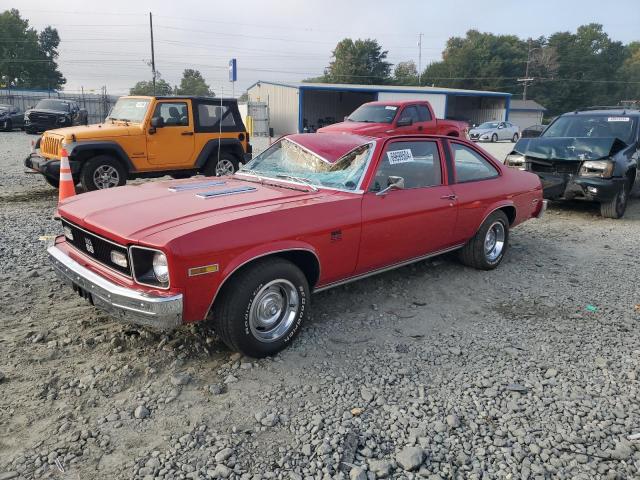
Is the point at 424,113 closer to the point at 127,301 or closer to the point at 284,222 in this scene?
the point at 284,222

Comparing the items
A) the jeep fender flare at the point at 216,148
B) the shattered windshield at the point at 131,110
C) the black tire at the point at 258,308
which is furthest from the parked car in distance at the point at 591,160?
the shattered windshield at the point at 131,110

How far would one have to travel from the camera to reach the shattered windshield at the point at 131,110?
9.22 m

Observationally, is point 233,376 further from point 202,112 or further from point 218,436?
point 202,112

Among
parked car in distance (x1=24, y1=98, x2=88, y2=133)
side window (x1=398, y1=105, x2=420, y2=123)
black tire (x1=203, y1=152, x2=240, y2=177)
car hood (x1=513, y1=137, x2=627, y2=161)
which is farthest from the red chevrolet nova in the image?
parked car in distance (x1=24, y1=98, x2=88, y2=133)

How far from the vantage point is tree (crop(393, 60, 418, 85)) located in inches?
3312

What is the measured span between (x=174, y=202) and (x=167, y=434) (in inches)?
66.6

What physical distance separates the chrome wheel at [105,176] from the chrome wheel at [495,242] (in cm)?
628

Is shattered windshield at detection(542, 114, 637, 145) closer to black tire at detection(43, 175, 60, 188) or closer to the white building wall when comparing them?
black tire at detection(43, 175, 60, 188)

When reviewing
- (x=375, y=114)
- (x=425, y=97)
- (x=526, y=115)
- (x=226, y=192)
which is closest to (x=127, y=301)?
(x=226, y=192)

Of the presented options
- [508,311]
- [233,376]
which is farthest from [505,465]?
[508,311]

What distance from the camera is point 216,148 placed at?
991 centimetres

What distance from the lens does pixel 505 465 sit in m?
2.54

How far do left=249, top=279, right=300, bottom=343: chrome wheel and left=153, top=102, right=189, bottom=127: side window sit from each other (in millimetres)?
6724

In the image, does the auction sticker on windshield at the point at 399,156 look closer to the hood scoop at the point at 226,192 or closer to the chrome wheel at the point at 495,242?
the hood scoop at the point at 226,192
